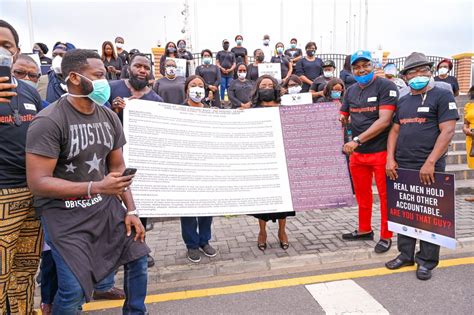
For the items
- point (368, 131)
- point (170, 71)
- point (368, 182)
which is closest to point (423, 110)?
point (368, 131)

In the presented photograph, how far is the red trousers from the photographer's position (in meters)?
4.29

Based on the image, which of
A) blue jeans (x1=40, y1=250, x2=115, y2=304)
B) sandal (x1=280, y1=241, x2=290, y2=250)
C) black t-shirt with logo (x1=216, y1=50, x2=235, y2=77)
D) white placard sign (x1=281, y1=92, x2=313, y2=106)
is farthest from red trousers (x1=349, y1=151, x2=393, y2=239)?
black t-shirt with logo (x1=216, y1=50, x2=235, y2=77)

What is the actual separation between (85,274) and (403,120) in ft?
11.1

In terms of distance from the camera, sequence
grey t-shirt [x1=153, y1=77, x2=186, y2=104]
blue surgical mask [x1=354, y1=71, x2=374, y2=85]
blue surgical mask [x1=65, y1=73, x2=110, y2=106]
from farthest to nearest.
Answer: grey t-shirt [x1=153, y1=77, x2=186, y2=104] → blue surgical mask [x1=354, y1=71, x2=374, y2=85] → blue surgical mask [x1=65, y1=73, x2=110, y2=106]

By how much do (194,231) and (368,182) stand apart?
7.46ft

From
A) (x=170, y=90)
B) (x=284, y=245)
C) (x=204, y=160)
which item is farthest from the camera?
(x=170, y=90)

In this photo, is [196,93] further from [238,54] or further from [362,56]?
[238,54]

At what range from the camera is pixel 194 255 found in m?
4.07

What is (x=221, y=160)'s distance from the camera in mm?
3953

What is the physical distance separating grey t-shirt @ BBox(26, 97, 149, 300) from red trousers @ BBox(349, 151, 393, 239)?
2984 millimetres

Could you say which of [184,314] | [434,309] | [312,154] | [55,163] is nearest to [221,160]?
[312,154]

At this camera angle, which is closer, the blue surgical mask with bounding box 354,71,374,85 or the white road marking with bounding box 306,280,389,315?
the white road marking with bounding box 306,280,389,315

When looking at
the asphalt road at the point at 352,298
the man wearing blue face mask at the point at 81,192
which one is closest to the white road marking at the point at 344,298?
the asphalt road at the point at 352,298

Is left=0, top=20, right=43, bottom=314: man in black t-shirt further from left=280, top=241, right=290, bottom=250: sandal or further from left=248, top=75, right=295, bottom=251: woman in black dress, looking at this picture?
left=280, top=241, right=290, bottom=250: sandal
